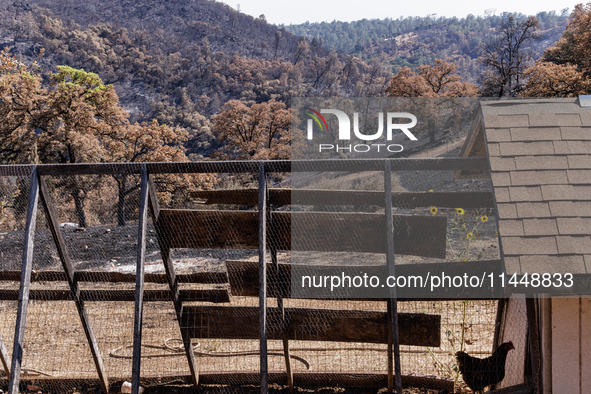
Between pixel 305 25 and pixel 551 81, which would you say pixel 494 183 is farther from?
pixel 305 25

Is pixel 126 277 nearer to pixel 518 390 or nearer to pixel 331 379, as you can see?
pixel 331 379

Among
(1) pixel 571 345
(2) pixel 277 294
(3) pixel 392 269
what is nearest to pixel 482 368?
(1) pixel 571 345

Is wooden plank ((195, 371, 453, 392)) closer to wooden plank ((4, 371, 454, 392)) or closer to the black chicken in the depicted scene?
wooden plank ((4, 371, 454, 392))

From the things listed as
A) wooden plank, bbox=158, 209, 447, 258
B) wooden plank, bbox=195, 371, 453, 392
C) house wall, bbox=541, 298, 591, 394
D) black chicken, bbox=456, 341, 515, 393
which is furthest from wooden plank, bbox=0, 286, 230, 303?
house wall, bbox=541, 298, 591, 394

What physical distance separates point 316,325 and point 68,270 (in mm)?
2578

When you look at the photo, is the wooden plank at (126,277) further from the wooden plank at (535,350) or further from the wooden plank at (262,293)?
the wooden plank at (535,350)

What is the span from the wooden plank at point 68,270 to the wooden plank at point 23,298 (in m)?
0.11

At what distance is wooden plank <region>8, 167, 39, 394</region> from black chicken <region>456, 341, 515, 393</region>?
3.88 m

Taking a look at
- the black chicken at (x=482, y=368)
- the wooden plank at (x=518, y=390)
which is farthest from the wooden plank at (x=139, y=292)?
the wooden plank at (x=518, y=390)

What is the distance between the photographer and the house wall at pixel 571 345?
3189 millimetres

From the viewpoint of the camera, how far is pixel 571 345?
3.21 meters

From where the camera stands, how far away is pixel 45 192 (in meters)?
3.85

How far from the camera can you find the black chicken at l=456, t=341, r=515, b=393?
12.1 ft

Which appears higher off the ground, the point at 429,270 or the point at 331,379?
the point at 429,270
